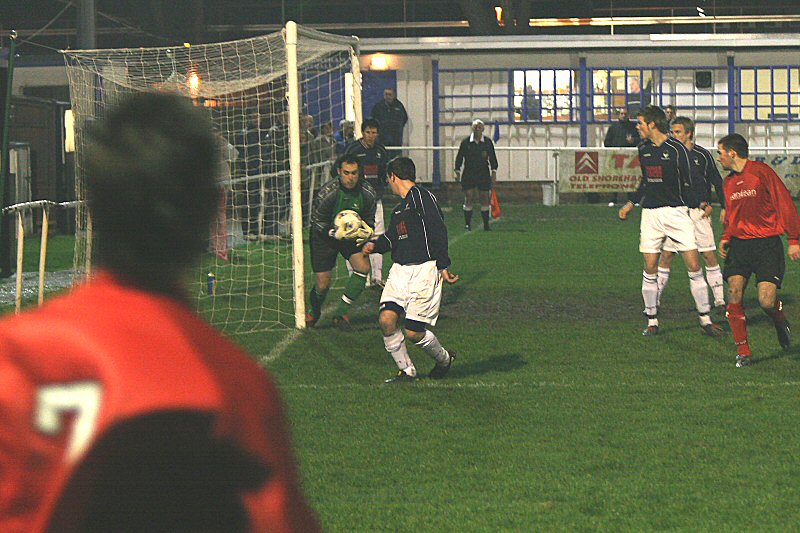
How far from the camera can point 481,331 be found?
12.3 m

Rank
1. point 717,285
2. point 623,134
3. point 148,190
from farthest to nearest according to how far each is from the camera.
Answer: point 623,134, point 717,285, point 148,190

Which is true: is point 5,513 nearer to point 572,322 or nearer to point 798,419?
point 798,419

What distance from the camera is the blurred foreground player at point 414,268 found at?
9.34 metres

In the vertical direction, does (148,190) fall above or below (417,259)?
above

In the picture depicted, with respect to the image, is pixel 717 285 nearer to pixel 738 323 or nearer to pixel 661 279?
pixel 661 279

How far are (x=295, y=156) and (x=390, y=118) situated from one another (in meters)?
17.0

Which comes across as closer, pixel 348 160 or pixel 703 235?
pixel 348 160

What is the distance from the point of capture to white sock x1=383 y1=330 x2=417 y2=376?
9492 mm

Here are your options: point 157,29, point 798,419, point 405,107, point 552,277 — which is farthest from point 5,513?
point 157,29

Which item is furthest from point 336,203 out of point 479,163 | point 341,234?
point 479,163

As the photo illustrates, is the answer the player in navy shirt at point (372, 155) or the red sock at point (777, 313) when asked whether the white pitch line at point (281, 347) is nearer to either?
the player in navy shirt at point (372, 155)

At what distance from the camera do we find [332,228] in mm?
11914

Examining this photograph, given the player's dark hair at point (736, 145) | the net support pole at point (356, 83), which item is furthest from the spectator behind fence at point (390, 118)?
the player's dark hair at point (736, 145)

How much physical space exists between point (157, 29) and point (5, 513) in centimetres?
3799
